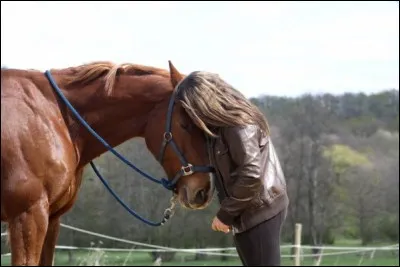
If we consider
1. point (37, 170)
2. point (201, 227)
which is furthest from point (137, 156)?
point (201, 227)

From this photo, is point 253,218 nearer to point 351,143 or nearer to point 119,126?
→ point 119,126

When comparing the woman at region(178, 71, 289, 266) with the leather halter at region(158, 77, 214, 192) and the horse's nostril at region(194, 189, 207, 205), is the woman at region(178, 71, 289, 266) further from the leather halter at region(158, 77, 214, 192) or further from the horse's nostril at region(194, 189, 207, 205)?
the horse's nostril at region(194, 189, 207, 205)

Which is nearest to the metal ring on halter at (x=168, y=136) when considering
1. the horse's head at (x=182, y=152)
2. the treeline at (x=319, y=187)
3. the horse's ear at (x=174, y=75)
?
the horse's head at (x=182, y=152)

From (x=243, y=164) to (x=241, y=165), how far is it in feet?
0.05

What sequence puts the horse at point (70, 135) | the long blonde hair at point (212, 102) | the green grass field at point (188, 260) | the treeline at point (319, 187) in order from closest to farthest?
the horse at point (70, 135) → the long blonde hair at point (212, 102) → the green grass field at point (188, 260) → the treeline at point (319, 187)

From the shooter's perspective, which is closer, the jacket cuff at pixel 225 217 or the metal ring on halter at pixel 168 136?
the metal ring on halter at pixel 168 136

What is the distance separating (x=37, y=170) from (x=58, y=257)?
12.1 meters

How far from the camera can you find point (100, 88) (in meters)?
3.06

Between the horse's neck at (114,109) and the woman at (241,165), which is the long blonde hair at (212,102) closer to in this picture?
the woman at (241,165)

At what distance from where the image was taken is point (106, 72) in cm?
312

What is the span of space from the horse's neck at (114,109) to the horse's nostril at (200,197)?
426mm

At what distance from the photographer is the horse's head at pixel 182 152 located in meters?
2.96

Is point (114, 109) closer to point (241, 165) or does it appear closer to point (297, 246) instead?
point (241, 165)

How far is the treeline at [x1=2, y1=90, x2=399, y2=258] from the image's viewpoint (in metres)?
16.2
